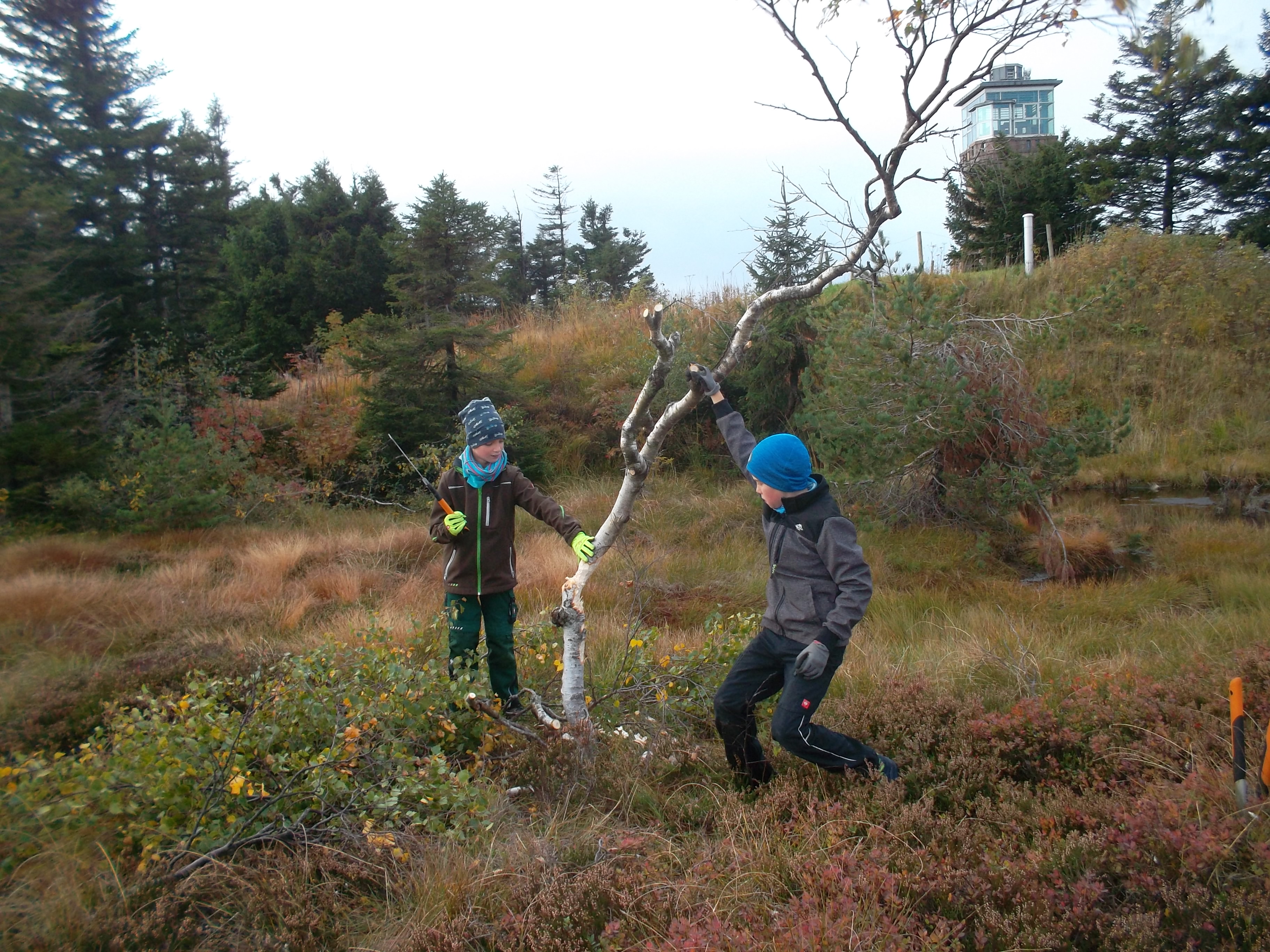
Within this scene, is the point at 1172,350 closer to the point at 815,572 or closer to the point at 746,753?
the point at 815,572

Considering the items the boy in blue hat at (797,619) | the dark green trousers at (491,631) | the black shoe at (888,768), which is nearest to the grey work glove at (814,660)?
the boy in blue hat at (797,619)

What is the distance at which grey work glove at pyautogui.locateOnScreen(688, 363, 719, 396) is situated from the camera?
368cm

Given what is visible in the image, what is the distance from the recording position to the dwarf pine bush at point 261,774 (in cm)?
317

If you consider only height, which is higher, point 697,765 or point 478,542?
point 478,542

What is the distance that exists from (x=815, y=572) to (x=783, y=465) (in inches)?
19.6

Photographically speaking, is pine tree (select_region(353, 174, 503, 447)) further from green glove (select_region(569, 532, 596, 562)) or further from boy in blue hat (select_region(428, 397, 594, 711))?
green glove (select_region(569, 532, 596, 562))

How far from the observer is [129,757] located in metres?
3.39

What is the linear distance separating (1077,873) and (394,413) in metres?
10.6

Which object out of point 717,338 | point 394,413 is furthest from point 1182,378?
point 394,413

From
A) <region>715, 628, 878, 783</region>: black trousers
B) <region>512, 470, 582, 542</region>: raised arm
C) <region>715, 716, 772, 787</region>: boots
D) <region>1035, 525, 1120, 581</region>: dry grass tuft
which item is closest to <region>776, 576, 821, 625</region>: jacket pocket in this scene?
<region>715, 628, 878, 783</region>: black trousers

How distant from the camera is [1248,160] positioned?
17031 millimetres

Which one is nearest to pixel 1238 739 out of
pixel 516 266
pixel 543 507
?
pixel 543 507

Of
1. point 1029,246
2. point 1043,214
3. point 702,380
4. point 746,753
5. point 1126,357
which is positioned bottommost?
point 746,753

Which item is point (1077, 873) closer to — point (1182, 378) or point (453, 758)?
point (453, 758)
